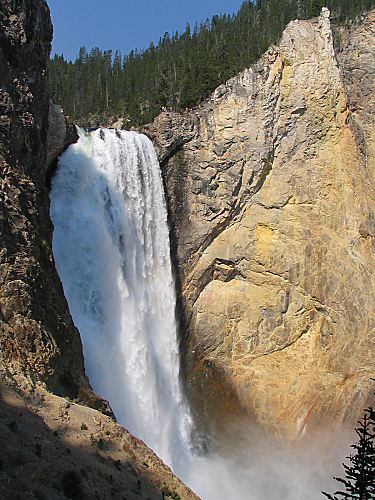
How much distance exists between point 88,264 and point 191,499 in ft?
41.4

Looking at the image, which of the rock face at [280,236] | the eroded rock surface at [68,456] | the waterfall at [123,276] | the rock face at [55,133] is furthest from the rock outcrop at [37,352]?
the rock face at [280,236]

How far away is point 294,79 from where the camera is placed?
1242 inches

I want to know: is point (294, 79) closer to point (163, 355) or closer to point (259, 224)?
point (259, 224)

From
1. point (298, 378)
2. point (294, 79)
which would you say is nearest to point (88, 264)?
point (298, 378)

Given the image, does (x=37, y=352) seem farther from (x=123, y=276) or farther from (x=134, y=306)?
(x=134, y=306)

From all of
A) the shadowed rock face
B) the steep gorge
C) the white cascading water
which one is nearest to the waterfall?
the white cascading water

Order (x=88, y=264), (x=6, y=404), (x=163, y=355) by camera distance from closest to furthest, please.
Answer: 1. (x=6, y=404)
2. (x=88, y=264)
3. (x=163, y=355)

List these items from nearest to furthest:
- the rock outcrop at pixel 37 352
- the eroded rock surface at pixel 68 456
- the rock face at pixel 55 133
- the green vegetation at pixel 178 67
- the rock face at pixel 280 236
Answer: the eroded rock surface at pixel 68 456 → the rock outcrop at pixel 37 352 → the rock face at pixel 55 133 → the rock face at pixel 280 236 → the green vegetation at pixel 178 67

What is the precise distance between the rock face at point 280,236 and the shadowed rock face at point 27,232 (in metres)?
12.7

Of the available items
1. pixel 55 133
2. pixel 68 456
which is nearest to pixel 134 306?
pixel 55 133

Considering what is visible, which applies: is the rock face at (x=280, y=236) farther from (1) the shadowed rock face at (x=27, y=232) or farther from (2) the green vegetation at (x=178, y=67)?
(1) the shadowed rock face at (x=27, y=232)

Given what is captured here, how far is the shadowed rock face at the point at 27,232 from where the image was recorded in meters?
15.1

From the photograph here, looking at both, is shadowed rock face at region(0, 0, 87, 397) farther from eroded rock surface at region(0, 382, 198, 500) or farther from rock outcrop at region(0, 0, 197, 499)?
eroded rock surface at region(0, 382, 198, 500)

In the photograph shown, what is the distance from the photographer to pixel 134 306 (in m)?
26.1
